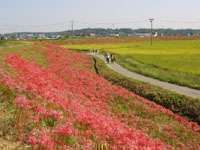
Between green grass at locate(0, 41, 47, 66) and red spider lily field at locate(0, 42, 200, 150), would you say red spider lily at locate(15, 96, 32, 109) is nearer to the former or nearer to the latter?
red spider lily field at locate(0, 42, 200, 150)

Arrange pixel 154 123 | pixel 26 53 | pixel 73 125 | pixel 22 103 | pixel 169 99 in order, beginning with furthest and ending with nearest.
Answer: pixel 26 53, pixel 169 99, pixel 154 123, pixel 22 103, pixel 73 125

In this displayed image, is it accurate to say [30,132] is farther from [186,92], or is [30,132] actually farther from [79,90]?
[186,92]

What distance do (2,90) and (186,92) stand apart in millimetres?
18774

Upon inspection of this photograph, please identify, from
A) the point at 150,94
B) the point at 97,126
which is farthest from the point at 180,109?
the point at 97,126

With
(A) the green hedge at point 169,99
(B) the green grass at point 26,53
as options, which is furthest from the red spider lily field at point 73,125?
(B) the green grass at point 26,53

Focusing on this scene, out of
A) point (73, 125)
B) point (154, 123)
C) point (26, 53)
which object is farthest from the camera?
point (26, 53)

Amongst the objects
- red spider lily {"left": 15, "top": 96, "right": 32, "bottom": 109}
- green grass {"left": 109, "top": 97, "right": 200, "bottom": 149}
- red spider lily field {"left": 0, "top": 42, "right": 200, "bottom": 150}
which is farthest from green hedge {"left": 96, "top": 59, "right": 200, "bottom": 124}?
red spider lily {"left": 15, "top": 96, "right": 32, "bottom": 109}

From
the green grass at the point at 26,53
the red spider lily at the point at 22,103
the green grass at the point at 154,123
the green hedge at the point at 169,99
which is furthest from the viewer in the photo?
the green grass at the point at 26,53

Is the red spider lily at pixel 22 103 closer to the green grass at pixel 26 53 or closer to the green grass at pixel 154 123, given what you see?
the green grass at pixel 154 123

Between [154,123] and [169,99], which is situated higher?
[154,123]

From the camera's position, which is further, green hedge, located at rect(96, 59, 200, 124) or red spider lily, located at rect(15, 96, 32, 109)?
green hedge, located at rect(96, 59, 200, 124)

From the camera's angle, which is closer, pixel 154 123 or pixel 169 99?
pixel 154 123

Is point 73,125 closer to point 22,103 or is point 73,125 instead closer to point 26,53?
point 22,103

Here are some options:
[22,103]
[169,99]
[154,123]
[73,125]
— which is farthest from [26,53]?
[73,125]
